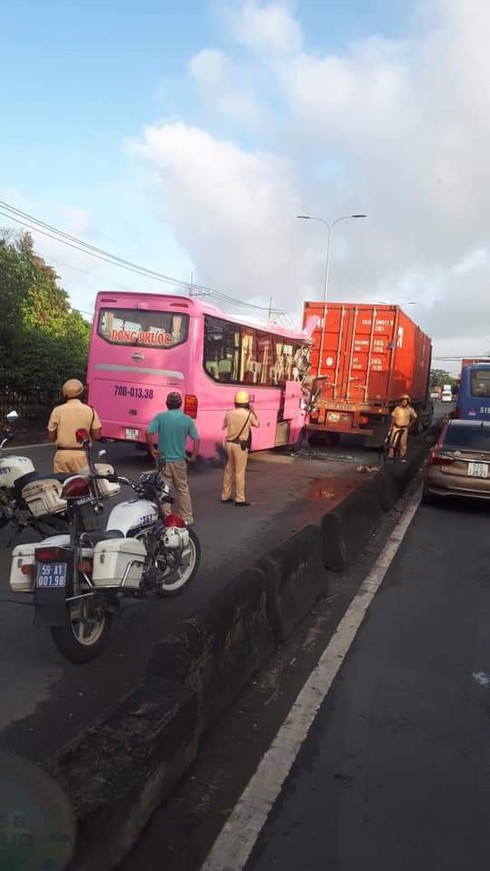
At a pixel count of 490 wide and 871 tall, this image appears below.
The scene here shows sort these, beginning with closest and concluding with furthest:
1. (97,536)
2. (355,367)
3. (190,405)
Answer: (97,536), (190,405), (355,367)

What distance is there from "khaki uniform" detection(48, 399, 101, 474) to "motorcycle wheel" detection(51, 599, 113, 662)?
2.46 m

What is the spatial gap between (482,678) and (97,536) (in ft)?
8.69

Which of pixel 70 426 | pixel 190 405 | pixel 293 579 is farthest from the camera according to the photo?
pixel 190 405

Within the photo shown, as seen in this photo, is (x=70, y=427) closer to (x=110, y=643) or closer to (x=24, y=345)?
(x=110, y=643)

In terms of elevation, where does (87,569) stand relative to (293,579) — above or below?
above

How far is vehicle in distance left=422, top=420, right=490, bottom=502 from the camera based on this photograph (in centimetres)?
1020

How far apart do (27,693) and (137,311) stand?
30.6ft

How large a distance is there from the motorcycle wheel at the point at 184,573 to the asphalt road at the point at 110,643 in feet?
0.30

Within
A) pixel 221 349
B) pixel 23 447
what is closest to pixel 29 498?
pixel 221 349

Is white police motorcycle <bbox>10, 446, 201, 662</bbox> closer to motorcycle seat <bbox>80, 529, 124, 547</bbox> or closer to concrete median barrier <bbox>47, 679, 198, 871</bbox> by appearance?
motorcycle seat <bbox>80, 529, 124, 547</bbox>

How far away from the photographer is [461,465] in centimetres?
1032

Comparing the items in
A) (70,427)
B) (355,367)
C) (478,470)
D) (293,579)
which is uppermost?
(355,367)

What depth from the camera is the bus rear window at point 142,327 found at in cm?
1206

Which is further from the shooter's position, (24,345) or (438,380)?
(438,380)
